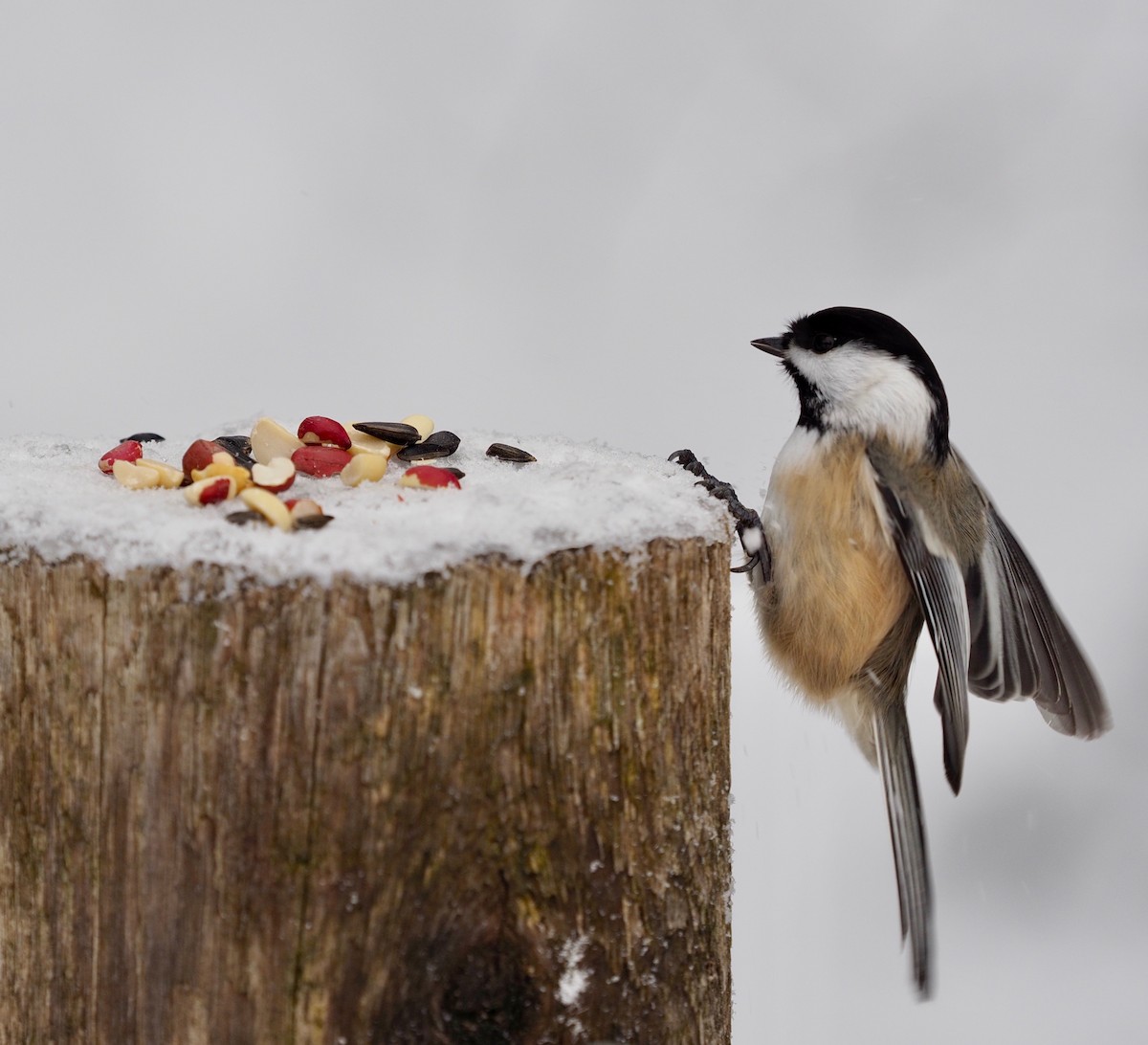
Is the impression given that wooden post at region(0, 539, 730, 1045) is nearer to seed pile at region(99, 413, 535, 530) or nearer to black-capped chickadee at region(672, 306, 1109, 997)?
seed pile at region(99, 413, 535, 530)

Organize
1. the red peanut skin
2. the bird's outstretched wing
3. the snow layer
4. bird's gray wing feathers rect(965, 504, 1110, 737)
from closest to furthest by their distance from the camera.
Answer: the snow layer → the red peanut skin → the bird's outstretched wing → bird's gray wing feathers rect(965, 504, 1110, 737)

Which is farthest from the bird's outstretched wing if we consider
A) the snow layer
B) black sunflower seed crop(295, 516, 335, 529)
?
black sunflower seed crop(295, 516, 335, 529)

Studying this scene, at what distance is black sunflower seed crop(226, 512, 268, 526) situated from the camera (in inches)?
33.1

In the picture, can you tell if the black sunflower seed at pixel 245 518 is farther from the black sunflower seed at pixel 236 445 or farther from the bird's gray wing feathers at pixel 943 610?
the bird's gray wing feathers at pixel 943 610

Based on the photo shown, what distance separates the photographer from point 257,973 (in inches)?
32.4

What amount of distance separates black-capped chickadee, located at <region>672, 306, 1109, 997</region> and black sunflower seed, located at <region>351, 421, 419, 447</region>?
322 millimetres

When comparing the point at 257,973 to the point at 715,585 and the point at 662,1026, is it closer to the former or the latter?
the point at 662,1026

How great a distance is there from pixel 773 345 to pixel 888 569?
0.35 metres

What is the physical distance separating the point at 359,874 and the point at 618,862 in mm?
213

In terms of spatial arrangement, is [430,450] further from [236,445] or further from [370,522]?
[370,522]

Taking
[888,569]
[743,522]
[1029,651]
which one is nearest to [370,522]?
[743,522]

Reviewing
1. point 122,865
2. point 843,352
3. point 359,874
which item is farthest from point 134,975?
point 843,352

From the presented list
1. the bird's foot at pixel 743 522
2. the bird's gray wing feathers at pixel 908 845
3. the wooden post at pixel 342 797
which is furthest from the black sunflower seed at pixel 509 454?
the bird's gray wing feathers at pixel 908 845

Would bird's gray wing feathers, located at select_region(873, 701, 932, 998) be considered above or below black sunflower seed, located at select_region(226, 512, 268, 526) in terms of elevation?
below
